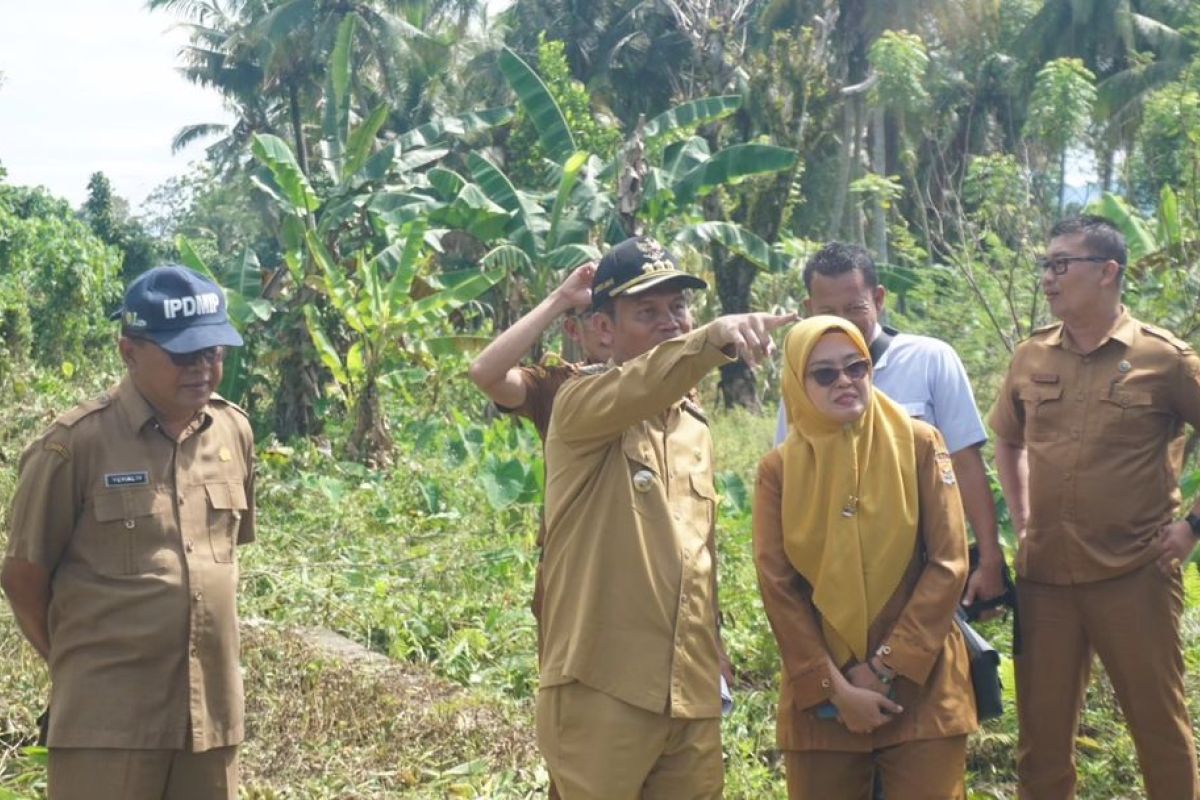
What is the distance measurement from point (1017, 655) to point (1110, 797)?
33.5 inches

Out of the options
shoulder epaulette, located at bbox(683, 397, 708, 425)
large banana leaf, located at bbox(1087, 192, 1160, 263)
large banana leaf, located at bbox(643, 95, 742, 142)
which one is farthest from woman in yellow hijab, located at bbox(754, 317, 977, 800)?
large banana leaf, located at bbox(643, 95, 742, 142)

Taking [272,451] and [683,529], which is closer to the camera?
[683,529]

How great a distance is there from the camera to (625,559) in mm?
3277

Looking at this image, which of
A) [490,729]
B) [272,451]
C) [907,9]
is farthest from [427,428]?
[907,9]

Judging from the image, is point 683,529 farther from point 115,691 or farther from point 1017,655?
point 1017,655

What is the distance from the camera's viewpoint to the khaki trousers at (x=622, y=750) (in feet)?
10.5

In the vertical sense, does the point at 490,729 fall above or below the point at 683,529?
below

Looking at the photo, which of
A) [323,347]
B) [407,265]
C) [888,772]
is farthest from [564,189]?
[888,772]

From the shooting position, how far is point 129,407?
341 cm

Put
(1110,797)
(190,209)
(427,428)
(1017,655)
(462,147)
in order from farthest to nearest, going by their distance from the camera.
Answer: (190,209) < (462,147) < (427,428) < (1110,797) < (1017,655)

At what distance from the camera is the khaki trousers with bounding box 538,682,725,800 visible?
3.19 meters

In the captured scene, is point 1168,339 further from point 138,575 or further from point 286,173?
point 286,173

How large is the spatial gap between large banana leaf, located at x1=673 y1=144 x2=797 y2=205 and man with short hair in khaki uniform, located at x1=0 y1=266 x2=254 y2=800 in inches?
416

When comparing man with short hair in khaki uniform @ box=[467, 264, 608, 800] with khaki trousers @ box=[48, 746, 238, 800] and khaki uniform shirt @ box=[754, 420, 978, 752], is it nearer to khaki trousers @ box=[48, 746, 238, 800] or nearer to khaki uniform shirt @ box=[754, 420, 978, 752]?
khaki uniform shirt @ box=[754, 420, 978, 752]
